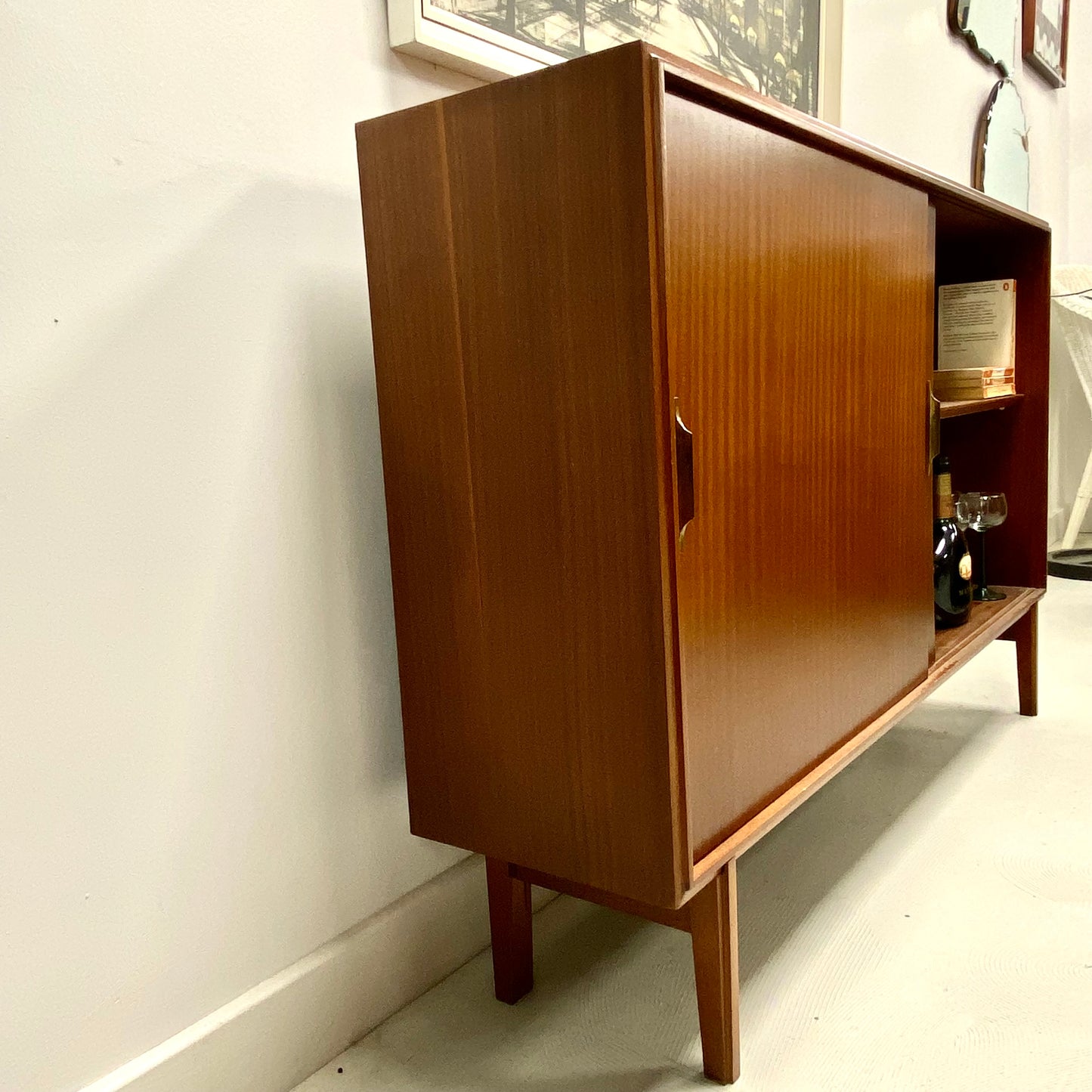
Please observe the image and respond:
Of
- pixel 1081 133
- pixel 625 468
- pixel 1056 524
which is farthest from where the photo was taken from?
pixel 1081 133

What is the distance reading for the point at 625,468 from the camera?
0.88 m

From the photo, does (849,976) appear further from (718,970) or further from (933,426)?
(933,426)

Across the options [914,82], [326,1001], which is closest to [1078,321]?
[914,82]

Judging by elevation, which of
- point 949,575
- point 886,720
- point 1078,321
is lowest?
point 886,720

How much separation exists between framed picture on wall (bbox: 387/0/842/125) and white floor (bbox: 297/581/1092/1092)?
115cm

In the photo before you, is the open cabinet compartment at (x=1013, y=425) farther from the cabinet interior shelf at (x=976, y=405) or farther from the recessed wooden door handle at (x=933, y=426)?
the recessed wooden door handle at (x=933, y=426)

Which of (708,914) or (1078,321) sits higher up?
(1078,321)

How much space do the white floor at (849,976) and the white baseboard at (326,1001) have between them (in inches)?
1.2

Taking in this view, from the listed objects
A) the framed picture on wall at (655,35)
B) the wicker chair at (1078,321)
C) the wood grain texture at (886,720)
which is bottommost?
the wood grain texture at (886,720)

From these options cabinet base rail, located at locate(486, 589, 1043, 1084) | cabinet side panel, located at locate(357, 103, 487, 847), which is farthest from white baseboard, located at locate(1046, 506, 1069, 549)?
cabinet side panel, located at locate(357, 103, 487, 847)

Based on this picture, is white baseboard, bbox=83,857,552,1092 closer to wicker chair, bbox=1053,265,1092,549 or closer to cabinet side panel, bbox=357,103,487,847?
cabinet side panel, bbox=357,103,487,847

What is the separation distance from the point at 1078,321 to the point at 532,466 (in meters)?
2.89

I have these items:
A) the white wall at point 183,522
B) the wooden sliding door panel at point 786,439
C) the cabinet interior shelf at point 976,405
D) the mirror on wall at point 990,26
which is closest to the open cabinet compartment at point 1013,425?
the cabinet interior shelf at point 976,405

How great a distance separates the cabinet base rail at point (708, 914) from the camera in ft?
3.38
